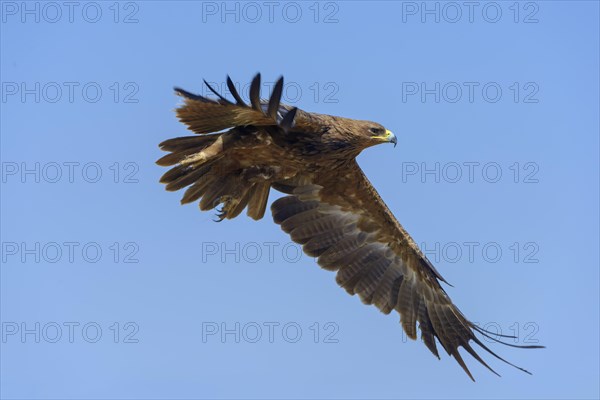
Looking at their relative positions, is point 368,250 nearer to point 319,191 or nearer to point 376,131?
point 319,191

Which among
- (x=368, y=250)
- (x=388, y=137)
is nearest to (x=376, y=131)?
(x=388, y=137)

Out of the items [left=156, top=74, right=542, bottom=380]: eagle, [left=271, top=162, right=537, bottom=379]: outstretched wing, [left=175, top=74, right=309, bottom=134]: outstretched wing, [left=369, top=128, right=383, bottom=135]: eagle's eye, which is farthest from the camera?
[left=271, top=162, right=537, bottom=379]: outstretched wing

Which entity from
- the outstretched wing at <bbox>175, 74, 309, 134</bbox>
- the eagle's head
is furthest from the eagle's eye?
the outstretched wing at <bbox>175, 74, 309, 134</bbox>

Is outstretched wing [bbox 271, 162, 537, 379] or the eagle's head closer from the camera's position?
the eagle's head

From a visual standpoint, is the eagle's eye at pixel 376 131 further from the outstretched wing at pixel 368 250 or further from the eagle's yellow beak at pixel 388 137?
the outstretched wing at pixel 368 250

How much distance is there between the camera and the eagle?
12961 mm

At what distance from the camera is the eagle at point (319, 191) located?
13.0 metres

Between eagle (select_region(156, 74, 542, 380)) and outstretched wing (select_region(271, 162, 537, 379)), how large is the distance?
15mm

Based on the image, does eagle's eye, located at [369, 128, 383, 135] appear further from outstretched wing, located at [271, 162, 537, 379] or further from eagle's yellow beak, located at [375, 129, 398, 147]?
outstretched wing, located at [271, 162, 537, 379]

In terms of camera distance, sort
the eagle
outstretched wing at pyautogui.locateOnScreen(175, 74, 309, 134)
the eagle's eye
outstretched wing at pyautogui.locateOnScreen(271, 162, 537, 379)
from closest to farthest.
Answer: outstretched wing at pyautogui.locateOnScreen(175, 74, 309, 134)
the eagle
the eagle's eye
outstretched wing at pyautogui.locateOnScreen(271, 162, 537, 379)

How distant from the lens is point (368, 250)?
1552 centimetres

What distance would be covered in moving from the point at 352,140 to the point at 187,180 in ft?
7.64

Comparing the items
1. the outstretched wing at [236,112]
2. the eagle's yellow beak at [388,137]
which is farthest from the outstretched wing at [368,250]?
the outstretched wing at [236,112]

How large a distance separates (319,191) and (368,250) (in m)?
1.18
